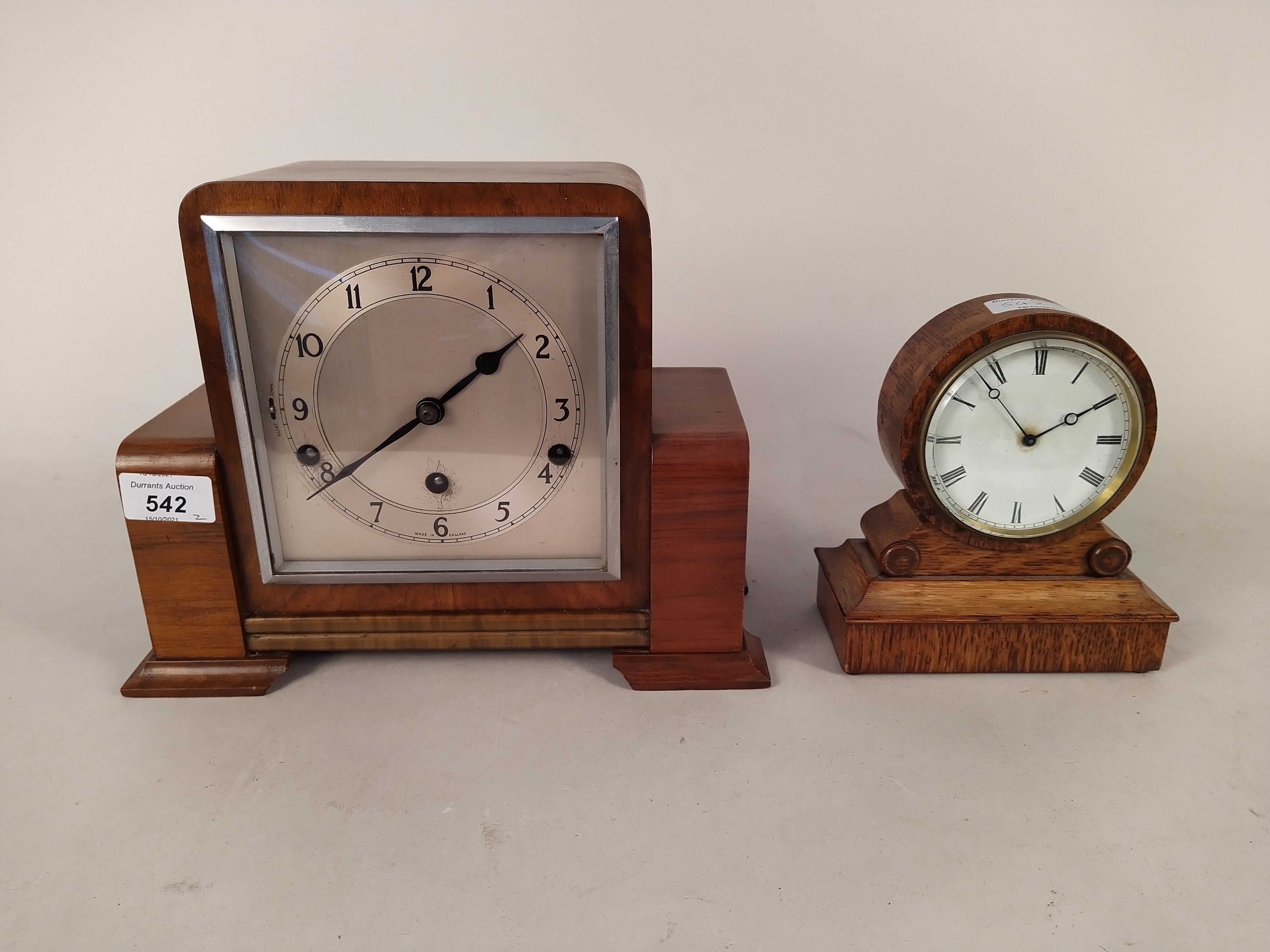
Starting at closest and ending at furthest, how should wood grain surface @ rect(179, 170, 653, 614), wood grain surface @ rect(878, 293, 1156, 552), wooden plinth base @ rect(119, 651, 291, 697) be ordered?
wood grain surface @ rect(179, 170, 653, 614) → wood grain surface @ rect(878, 293, 1156, 552) → wooden plinth base @ rect(119, 651, 291, 697)

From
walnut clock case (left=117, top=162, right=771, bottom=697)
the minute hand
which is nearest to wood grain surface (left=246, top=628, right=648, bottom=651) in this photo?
walnut clock case (left=117, top=162, right=771, bottom=697)

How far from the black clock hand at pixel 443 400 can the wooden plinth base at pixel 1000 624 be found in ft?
2.31

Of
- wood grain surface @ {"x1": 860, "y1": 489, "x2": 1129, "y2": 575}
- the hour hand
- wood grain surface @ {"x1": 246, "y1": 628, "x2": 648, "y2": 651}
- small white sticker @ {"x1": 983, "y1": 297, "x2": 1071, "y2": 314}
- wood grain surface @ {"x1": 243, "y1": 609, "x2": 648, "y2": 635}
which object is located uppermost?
small white sticker @ {"x1": 983, "y1": 297, "x2": 1071, "y2": 314}

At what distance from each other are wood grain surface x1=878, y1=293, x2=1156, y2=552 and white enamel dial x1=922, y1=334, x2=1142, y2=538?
0.01m

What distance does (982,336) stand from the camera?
162cm

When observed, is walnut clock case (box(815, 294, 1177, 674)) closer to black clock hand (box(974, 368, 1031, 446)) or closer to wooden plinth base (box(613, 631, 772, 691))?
black clock hand (box(974, 368, 1031, 446))

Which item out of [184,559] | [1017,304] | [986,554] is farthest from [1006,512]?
[184,559]

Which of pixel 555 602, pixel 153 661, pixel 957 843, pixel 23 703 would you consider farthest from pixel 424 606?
pixel 957 843

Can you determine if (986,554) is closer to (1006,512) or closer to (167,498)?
(1006,512)

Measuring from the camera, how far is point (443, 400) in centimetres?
165

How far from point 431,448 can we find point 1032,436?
0.96 metres

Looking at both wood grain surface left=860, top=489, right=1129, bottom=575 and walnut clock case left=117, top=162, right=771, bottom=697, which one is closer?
walnut clock case left=117, top=162, right=771, bottom=697

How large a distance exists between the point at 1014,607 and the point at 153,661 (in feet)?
4.68

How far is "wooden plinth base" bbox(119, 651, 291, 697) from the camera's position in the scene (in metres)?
1.74
